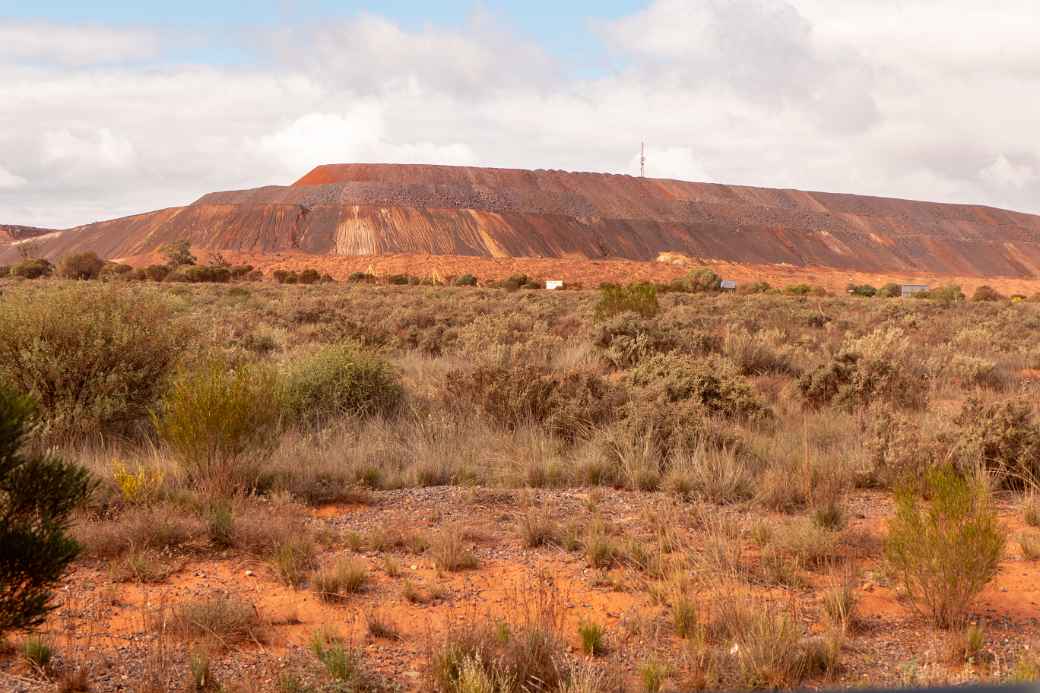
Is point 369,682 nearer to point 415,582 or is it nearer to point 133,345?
point 415,582

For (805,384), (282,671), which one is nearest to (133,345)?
(282,671)

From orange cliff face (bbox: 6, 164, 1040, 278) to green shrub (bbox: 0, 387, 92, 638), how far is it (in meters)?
77.0

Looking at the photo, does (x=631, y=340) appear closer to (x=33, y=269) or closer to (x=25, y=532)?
(x=25, y=532)

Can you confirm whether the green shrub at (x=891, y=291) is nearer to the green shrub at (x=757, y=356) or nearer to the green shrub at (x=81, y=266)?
the green shrub at (x=757, y=356)

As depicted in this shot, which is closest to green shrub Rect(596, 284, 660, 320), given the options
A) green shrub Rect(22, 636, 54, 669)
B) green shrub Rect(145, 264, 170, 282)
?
green shrub Rect(22, 636, 54, 669)

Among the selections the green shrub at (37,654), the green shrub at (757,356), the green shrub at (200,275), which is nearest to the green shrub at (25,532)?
the green shrub at (37,654)

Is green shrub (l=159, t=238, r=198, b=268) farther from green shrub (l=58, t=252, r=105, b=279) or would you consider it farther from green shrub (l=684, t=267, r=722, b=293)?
green shrub (l=684, t=267, r=722, b=293)

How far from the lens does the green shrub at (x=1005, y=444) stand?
7609 millimetres

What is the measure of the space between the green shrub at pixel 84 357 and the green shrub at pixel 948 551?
7357mm

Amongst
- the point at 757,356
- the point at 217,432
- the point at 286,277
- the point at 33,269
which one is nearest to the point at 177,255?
the point at 286,277

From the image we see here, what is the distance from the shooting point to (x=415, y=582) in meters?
5.42

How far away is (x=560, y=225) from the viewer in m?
Answer: 89.8

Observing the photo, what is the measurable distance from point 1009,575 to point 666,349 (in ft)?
31.1

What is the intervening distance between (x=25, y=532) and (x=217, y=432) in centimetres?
379
